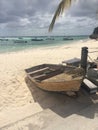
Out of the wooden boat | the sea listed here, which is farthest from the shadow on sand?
the sea

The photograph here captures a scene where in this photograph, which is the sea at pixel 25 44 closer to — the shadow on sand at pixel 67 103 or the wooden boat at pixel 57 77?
the wooden boat at pixel 57 77

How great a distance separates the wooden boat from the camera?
533 centimetres

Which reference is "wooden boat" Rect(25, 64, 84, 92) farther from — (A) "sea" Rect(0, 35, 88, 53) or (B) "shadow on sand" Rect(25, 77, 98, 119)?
(A) "sea" Rect(0, 35, 88, 53)

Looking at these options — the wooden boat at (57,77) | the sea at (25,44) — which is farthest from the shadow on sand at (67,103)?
the sea at (25,44)

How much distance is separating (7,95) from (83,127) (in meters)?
3.02

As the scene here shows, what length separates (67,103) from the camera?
18.2 ft

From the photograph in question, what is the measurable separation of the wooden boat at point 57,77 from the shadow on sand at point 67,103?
38cm

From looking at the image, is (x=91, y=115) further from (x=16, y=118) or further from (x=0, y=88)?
(x=0, y=88)

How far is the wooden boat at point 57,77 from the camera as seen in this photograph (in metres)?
5.33

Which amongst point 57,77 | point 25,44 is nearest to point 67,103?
point 57,77

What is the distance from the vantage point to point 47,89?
230 inches

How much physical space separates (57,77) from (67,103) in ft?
4.30

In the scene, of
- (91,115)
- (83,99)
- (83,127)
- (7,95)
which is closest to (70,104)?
(83,99)

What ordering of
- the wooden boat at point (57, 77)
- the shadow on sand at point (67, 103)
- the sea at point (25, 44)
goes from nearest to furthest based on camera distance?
the shadow on sand at point (67, 103)
the wooden boat at point (57, 77)
the sea at point (25, 44)
